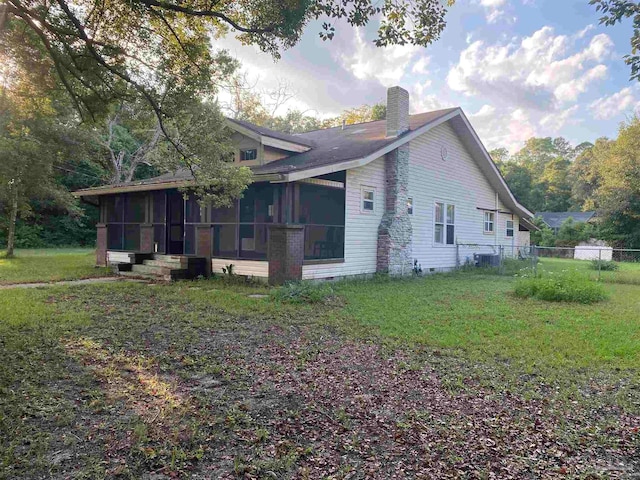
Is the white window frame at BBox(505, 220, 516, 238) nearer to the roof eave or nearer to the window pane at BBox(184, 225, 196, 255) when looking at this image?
the roof eave

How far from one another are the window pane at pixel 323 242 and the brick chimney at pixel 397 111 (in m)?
3.88

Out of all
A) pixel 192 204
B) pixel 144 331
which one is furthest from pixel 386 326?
pixel 192 204

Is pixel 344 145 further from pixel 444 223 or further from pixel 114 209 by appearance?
pixel 114 209

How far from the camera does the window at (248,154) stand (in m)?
13.0

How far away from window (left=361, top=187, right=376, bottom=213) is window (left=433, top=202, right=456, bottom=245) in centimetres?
365

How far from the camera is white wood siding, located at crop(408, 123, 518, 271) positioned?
14336 millimetres

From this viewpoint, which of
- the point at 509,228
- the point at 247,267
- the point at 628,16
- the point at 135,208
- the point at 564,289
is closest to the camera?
the point at 628,16

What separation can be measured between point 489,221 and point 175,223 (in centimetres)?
1299

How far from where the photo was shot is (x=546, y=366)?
188 inches

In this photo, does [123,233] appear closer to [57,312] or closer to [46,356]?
[57,312]

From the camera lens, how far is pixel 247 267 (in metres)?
10.9

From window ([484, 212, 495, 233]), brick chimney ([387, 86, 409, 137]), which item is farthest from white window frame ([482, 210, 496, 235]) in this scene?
brick chimney ([387, 86, 409, 137])

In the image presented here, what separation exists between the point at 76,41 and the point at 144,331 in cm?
530

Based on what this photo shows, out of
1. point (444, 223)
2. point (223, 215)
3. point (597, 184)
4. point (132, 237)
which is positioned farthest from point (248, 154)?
point (597, 184)
